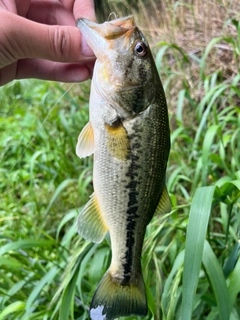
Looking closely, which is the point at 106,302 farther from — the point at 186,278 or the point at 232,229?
the point at 232,229

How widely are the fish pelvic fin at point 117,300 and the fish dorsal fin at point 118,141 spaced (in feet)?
1.28

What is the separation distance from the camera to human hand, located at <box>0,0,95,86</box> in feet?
3.83

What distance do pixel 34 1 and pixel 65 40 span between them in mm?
568

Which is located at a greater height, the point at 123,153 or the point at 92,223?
the point at 123,153

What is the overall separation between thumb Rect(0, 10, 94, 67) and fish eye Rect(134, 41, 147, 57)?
0.23 metres

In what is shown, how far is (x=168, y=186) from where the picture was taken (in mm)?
1975

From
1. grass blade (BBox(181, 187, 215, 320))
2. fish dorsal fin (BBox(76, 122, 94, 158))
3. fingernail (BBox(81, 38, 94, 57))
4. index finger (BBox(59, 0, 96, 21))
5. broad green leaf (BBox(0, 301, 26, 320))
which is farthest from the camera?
broad green leaf (BBox(0, 301, 26, 320))

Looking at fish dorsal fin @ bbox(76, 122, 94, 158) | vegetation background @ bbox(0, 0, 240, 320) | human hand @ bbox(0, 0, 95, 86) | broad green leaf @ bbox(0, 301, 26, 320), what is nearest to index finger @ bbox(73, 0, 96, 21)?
human hand @ bbox(0, 0, 95, 86)

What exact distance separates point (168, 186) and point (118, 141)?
982mm

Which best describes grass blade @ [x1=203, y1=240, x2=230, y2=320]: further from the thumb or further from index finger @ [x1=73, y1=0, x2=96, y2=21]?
index finger @ [x1=73, y1=0, x2=96, y2=21]

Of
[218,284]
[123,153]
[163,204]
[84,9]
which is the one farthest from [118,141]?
[84,9]

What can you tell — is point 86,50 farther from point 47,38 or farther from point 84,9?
point 84,9

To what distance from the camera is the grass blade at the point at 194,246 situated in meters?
1.02

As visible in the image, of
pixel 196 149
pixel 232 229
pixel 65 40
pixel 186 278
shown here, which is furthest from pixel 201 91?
pixel 186 278
